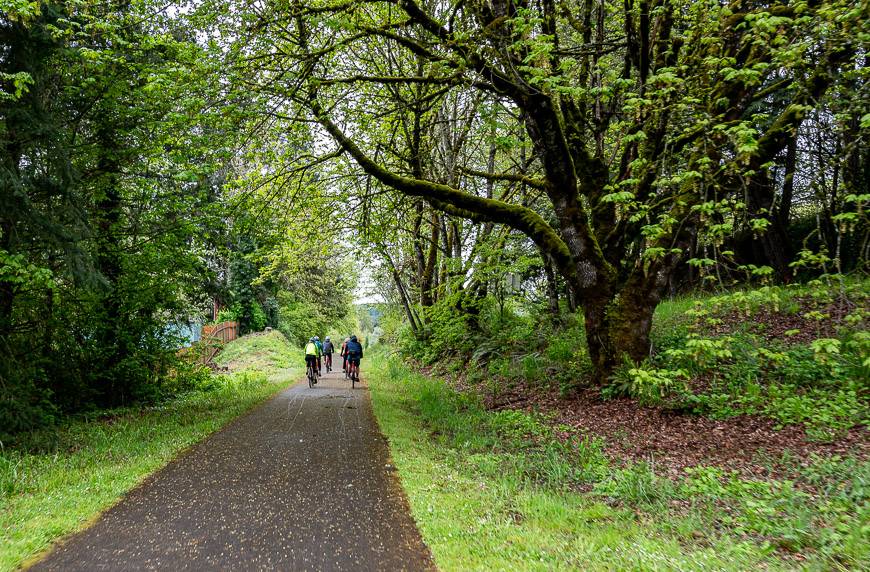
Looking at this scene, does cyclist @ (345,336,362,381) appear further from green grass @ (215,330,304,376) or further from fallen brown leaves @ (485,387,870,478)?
fallen brown leaves @ (485,387,870,478)

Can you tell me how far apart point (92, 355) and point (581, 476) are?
422 inches

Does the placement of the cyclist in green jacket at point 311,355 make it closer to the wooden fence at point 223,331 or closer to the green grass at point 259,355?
the green grass at point 259,355

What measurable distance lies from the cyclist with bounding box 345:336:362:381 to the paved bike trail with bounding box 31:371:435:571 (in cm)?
926

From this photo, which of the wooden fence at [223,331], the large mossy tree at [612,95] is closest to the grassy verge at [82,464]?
the large mossy tree at [612,95]

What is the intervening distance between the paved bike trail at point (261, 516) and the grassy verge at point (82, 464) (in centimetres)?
24

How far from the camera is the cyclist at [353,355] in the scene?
56.6 feet

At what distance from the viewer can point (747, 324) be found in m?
9.22

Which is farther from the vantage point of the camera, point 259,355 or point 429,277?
point 259,355

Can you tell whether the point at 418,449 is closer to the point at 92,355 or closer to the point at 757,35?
the point at 757,35

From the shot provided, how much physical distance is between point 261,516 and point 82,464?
358 centimetres

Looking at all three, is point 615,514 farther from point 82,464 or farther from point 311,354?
point 311,354

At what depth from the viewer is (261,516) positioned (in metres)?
4.75

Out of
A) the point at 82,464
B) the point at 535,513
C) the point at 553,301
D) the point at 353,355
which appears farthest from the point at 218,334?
the point at 535,513

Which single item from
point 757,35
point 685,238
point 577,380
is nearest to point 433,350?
point 577,380
